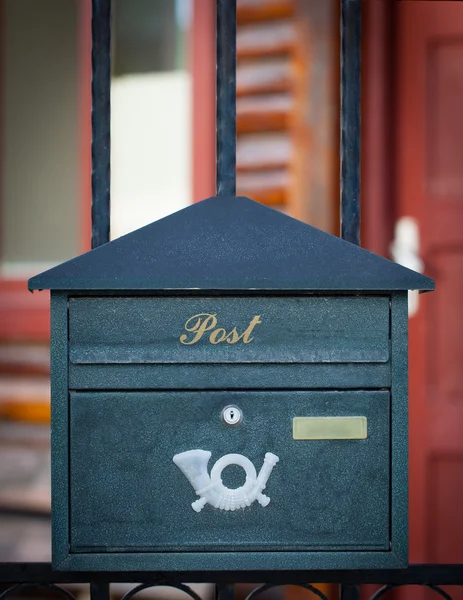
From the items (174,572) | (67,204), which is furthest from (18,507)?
(174,572)

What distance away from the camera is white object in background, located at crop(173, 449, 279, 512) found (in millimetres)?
938

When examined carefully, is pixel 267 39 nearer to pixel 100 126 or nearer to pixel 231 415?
pixel 100 126

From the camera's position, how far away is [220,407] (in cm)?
94

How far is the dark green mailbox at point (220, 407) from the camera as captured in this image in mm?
941

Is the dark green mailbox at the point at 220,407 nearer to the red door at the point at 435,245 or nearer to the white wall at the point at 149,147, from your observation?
the red door at the point at 435,245

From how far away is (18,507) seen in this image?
7.74 feet

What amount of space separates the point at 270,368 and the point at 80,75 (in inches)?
76.5

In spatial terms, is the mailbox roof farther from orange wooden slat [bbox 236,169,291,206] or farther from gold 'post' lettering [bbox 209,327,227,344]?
orange wooden slat [bbox 236,169,291,206]

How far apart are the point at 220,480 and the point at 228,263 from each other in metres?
0.30

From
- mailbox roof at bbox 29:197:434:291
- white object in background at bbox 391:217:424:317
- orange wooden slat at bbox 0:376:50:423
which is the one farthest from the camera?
orange wooden slat at bbox 0:376:50:423

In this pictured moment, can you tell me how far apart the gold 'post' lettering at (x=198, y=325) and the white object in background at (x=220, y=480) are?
156 mm


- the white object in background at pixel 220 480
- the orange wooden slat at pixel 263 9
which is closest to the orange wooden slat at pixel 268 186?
the orange wooden slat at pixel 263 9

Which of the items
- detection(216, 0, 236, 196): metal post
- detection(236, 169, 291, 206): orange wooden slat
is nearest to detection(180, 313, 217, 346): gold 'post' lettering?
detection(216, 0, 236, 196): metal post

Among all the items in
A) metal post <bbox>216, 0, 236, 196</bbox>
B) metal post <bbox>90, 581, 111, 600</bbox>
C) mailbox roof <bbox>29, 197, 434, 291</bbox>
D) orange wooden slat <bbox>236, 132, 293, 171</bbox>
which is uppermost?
orange wooden slat <bbox>236, 132, 293, 171</bbox>
